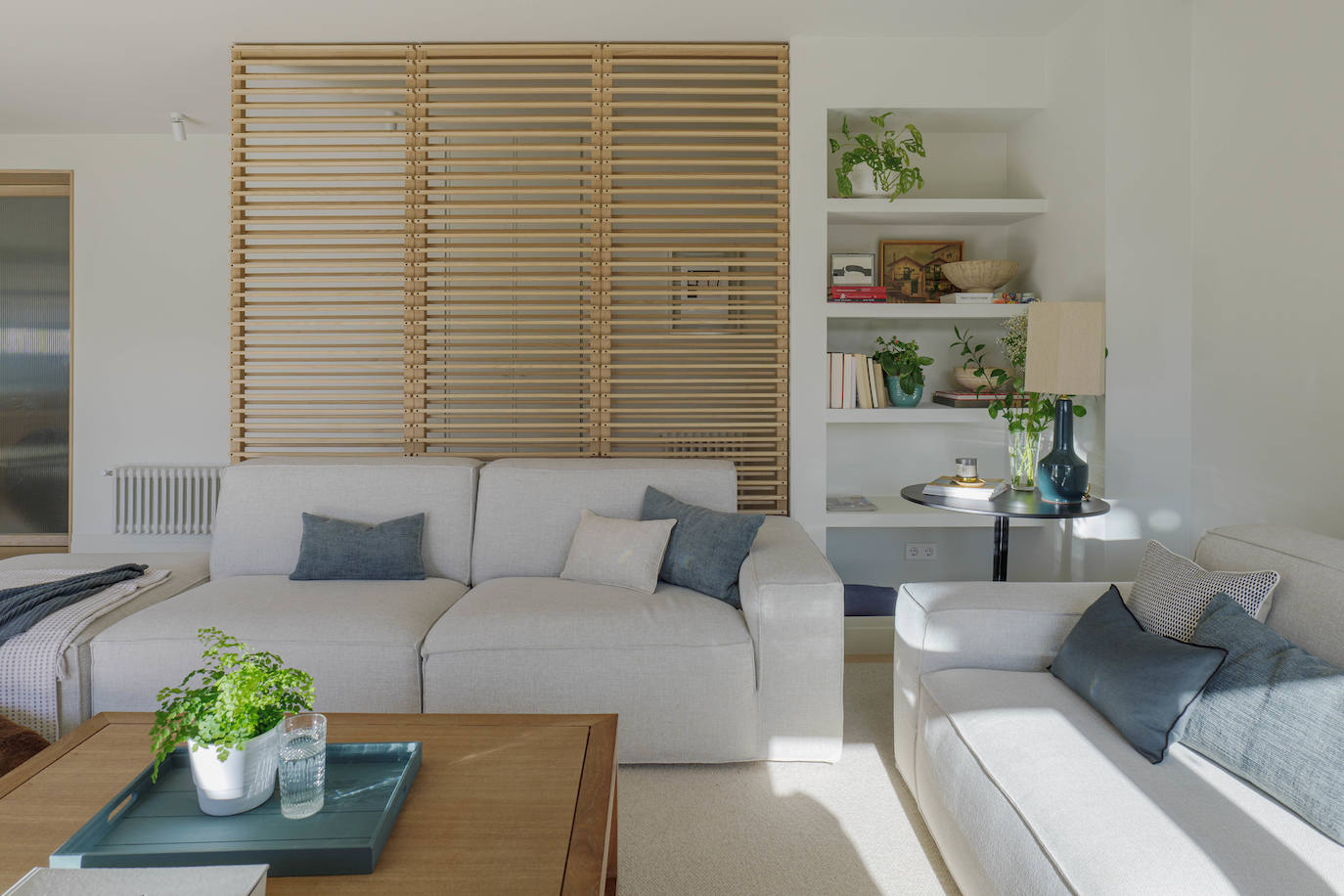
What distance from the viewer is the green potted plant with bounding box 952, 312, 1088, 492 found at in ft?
10.9

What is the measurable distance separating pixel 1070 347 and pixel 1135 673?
1.46 m

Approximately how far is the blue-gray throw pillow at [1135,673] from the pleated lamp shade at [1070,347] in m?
1.09

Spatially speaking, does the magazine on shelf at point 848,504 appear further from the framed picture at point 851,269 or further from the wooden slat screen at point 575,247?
the framed picture at point 851,269

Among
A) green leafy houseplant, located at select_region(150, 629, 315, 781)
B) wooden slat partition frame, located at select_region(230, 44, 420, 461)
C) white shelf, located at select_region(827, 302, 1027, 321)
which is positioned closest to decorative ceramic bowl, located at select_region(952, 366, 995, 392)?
white shelf, located at select_region(827, 302, 1027, 321)

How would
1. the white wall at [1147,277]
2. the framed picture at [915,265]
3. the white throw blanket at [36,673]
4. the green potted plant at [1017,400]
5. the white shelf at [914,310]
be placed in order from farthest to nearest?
the framed picture at [915,265], the white shelf at [914,310], the green potted plant at [1017,400], the white wall at [1147,277], the white throw blanket at [36,673]

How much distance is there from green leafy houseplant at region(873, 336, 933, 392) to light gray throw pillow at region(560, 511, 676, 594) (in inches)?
56.6

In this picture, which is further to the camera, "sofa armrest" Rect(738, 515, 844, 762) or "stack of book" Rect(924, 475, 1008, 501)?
"stack of book" Rect(924, 475, 1008, 501)

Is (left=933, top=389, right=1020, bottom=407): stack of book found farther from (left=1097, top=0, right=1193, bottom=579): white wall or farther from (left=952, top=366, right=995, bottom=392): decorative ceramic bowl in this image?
(left=1097, top=0, right=1193, bottom=579): white wall

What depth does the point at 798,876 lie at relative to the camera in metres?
2.03

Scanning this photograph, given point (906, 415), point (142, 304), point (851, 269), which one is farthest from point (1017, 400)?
point (142, 304)

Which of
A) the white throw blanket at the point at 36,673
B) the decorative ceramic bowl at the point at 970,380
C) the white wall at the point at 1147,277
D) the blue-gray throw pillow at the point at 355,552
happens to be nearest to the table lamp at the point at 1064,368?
the white wall at the point at 1147,277

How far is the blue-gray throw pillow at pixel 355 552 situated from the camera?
2977 mm

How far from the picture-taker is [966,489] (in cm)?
316

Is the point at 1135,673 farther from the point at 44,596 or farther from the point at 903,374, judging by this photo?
the point at 44,596
